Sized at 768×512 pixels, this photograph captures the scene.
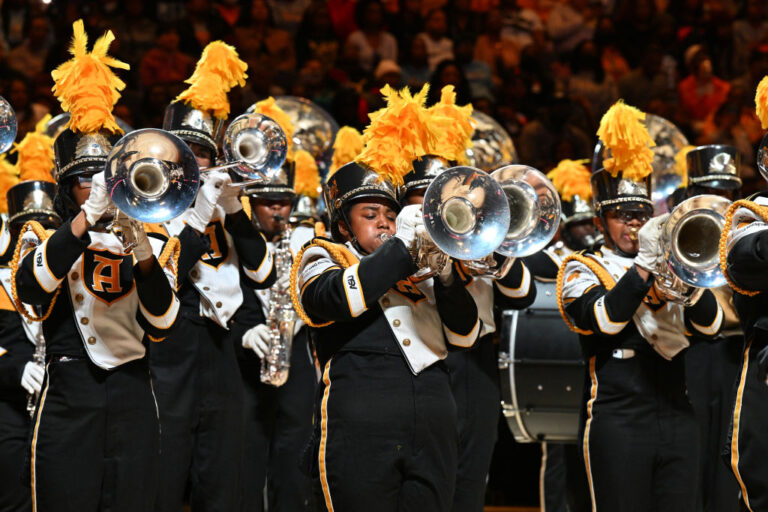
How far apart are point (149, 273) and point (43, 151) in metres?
2.10

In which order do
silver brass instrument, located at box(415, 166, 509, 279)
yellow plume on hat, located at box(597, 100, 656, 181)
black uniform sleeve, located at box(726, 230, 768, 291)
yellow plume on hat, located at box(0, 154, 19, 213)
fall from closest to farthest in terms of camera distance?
black uniform sleeve, located at box(726, 230, 768, 291) → silver brass instrument, located at box(415, 166, 509, 279) → yellow plume on hat, located at box(597, 100, 656, 181) → yellow plume on hat, located at box(0, 154, 19, 213)

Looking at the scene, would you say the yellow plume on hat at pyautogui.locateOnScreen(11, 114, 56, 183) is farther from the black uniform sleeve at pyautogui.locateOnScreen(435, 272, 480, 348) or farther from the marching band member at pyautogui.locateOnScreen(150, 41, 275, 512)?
the black uniform sleeve at pyautogui.locateOnScreen(435, 272, 480, 348)

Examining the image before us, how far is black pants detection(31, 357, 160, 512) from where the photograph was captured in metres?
3.99

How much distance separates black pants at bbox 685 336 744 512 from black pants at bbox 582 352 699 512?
63cm

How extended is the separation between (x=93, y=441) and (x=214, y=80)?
→ 1831mm

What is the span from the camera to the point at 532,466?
8195mm

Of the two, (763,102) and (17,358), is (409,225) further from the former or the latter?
(17,358)

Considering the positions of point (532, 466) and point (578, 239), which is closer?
point (578, 239)

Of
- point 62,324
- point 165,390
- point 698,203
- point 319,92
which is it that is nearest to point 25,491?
point 165,390

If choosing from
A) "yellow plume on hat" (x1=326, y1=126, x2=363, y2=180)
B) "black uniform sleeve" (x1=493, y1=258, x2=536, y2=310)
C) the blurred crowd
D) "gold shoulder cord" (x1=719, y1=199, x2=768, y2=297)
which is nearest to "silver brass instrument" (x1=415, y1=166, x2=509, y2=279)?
"gold shoulder cord" (x1=719, y1=199, x2=768, y2=297)

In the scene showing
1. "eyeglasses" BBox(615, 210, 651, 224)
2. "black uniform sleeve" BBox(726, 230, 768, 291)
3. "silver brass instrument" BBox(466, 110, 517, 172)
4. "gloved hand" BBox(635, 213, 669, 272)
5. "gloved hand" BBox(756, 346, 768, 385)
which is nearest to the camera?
"gloved hand" BBox(756, 346, 768, 385)

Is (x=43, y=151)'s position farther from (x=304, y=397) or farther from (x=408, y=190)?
(x=408, y=190)

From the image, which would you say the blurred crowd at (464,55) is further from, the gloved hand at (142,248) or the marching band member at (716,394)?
the gloved hand at (142,248)

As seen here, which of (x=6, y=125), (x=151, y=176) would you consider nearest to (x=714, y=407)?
(x=151, y=176)
